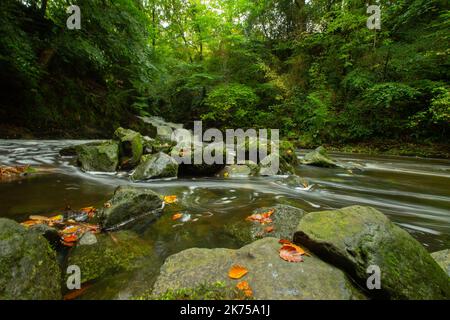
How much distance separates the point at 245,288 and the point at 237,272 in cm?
16

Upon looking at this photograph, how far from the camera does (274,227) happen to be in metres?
2.89

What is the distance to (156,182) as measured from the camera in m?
5.14

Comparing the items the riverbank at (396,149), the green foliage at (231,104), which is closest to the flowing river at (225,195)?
the riverbank at (396,149)

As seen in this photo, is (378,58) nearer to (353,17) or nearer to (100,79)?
(353,17)

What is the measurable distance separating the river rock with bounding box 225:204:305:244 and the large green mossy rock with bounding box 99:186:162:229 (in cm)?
108

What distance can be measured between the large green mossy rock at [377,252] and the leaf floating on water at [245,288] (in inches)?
26.7

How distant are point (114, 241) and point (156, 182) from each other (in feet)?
8.54

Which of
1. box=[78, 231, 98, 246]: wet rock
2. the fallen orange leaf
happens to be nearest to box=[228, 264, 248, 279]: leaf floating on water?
the fallen orange leaf

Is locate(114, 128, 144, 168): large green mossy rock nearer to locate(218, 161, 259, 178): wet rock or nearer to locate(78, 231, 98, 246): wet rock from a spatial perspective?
locate(218, 161, 259, 178): wet rock

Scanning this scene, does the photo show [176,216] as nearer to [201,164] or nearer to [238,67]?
[201,164]

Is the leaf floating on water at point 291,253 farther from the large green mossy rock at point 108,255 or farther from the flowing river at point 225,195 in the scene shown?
the large green mossy rock at point 108,255

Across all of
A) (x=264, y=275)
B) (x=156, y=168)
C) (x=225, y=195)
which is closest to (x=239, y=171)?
(x=225, y=195)

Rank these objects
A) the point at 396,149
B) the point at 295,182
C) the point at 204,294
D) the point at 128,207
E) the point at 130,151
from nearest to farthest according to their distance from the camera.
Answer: the point at 204,294 < the point at 128,207 < the point at 295,182 < the point at 130,151 < the point at 396,149

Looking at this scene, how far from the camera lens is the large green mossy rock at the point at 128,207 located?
115 inches
